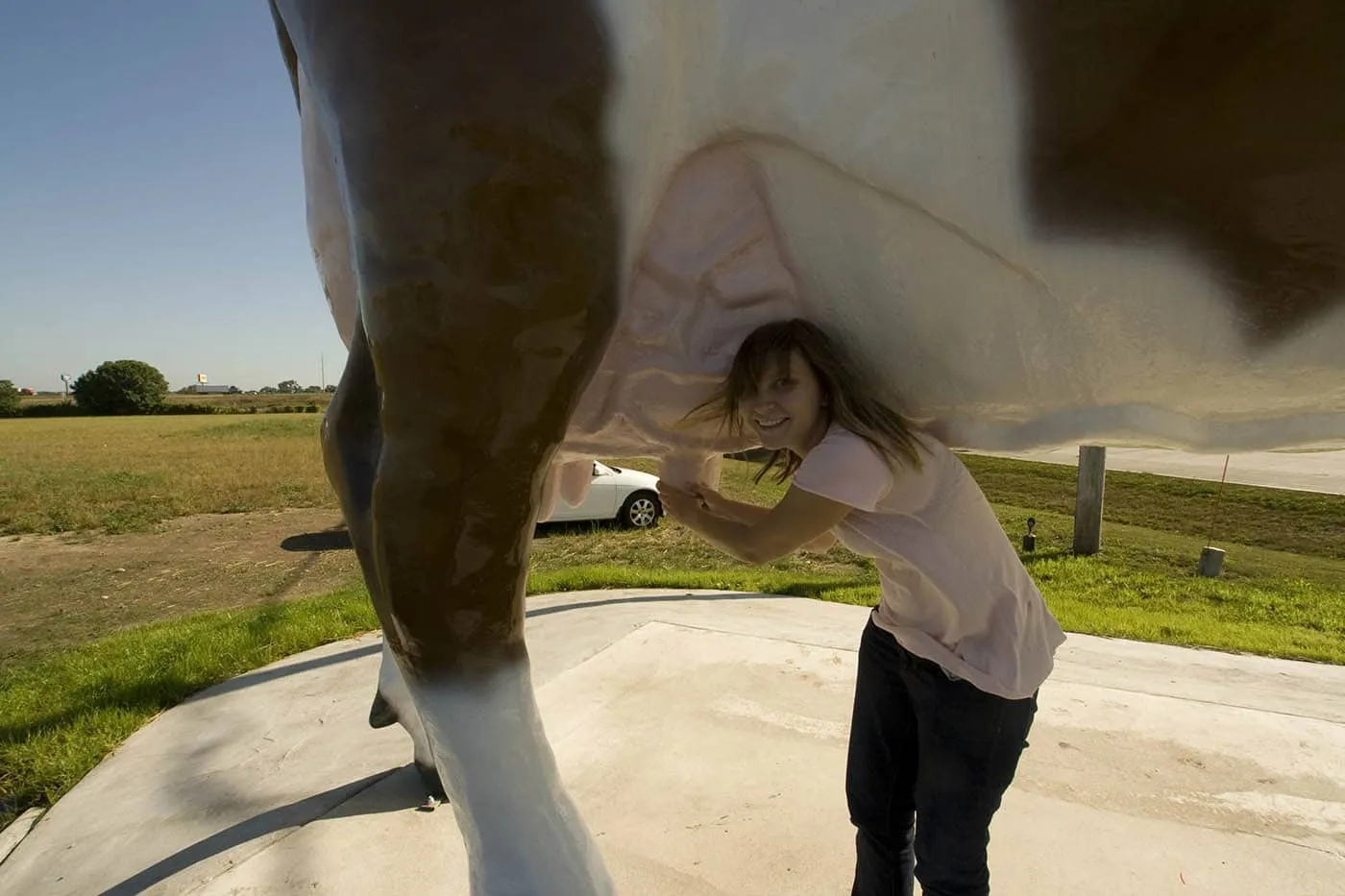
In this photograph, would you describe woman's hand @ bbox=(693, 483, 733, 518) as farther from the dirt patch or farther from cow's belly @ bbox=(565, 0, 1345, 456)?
the dirt patch

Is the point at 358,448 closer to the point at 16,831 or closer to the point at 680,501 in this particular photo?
the point at 680,501

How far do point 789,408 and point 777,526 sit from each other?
0.17m

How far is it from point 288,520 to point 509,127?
36.0 feet

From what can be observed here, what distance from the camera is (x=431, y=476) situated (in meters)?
0.98

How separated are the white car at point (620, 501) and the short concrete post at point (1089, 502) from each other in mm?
4268

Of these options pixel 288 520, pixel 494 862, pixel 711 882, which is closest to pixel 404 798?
pixel 711 882

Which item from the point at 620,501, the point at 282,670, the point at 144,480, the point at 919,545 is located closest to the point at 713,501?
the point at 919,545

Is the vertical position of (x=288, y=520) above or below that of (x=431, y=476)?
below

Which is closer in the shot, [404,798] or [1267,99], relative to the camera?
[1267,99]

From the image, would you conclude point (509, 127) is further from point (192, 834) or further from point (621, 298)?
point (192, 834)

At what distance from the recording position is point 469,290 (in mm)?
887

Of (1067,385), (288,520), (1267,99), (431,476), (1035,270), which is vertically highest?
(1267,99)

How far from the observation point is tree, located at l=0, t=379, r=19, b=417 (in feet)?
153

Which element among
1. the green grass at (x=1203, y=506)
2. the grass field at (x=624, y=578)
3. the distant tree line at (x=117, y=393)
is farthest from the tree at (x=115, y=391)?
the green grass at (x=1203, y=506)
